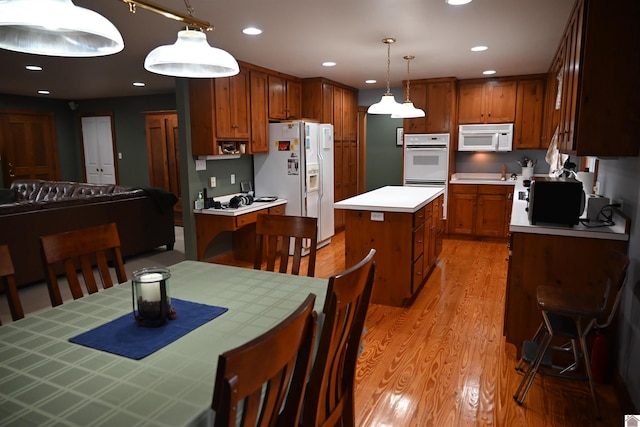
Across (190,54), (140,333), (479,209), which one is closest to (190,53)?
(190,54)

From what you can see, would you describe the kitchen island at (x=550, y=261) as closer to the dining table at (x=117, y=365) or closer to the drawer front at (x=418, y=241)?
the drawer front at (x=418, y=241)

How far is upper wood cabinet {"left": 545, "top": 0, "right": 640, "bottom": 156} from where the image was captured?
233 cm

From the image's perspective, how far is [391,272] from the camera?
3.81 metres

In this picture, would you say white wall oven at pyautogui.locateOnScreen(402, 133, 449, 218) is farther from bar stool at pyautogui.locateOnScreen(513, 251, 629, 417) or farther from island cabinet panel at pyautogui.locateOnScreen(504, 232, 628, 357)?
bar stool at pyautogui.locateOnScreen(513, 251, 629, 417)

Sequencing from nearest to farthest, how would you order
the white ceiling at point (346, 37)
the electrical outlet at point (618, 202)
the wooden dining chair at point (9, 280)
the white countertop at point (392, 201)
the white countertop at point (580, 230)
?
the wooden dining chair at point (9, 280), the white countertop at point (580, 230), the electrical outlet at point (618, 202), the white ceiling at point (346, 37), the white countertop at point (392, 201)

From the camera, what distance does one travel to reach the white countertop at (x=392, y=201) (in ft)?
12.1

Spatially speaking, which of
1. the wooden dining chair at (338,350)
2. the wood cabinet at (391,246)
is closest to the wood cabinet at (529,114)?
the wood cabinet at (391,246)

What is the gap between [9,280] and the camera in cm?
178

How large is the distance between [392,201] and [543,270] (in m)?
1.54

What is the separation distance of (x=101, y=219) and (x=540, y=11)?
478cm

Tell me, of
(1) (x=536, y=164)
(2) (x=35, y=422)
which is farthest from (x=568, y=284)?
(1) (x=536, y=164)

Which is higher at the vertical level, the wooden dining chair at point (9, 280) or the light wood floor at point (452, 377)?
the wooden dining chair at point (9, 280)

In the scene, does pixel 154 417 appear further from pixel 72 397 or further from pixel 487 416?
pixel 487 416

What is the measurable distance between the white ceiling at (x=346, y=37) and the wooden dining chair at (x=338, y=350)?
2287mm
